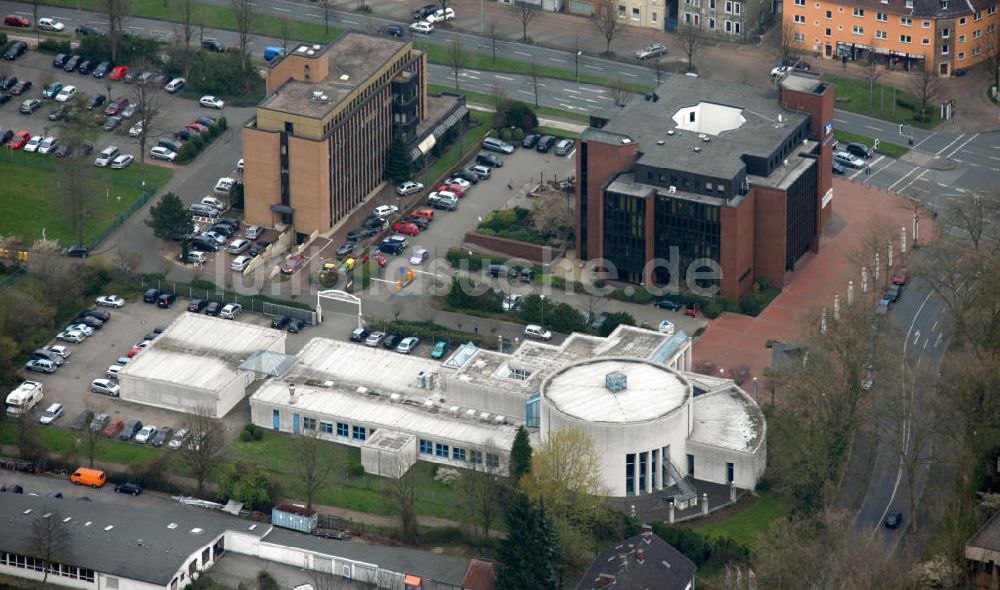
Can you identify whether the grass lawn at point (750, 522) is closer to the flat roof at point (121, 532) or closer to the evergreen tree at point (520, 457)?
the evergreen tree at point (520, 457)

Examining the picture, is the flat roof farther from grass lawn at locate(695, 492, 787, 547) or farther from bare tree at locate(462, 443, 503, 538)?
grass lawn at locate(695, 492, 787, 547)

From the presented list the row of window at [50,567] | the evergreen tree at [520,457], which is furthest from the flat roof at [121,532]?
the evergreen tree at [520,457]

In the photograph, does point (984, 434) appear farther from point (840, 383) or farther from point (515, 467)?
point (515, 467)

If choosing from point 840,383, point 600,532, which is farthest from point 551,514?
point 840,383

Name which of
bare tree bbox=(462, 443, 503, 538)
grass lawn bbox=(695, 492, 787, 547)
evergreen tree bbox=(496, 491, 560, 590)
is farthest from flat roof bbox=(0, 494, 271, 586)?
grass lawn bbox=(695, 492, 787, 547)

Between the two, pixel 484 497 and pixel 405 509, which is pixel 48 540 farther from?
pixel 484 497

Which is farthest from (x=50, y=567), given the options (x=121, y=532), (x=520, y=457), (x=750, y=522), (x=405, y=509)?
(x=750, y=522)
